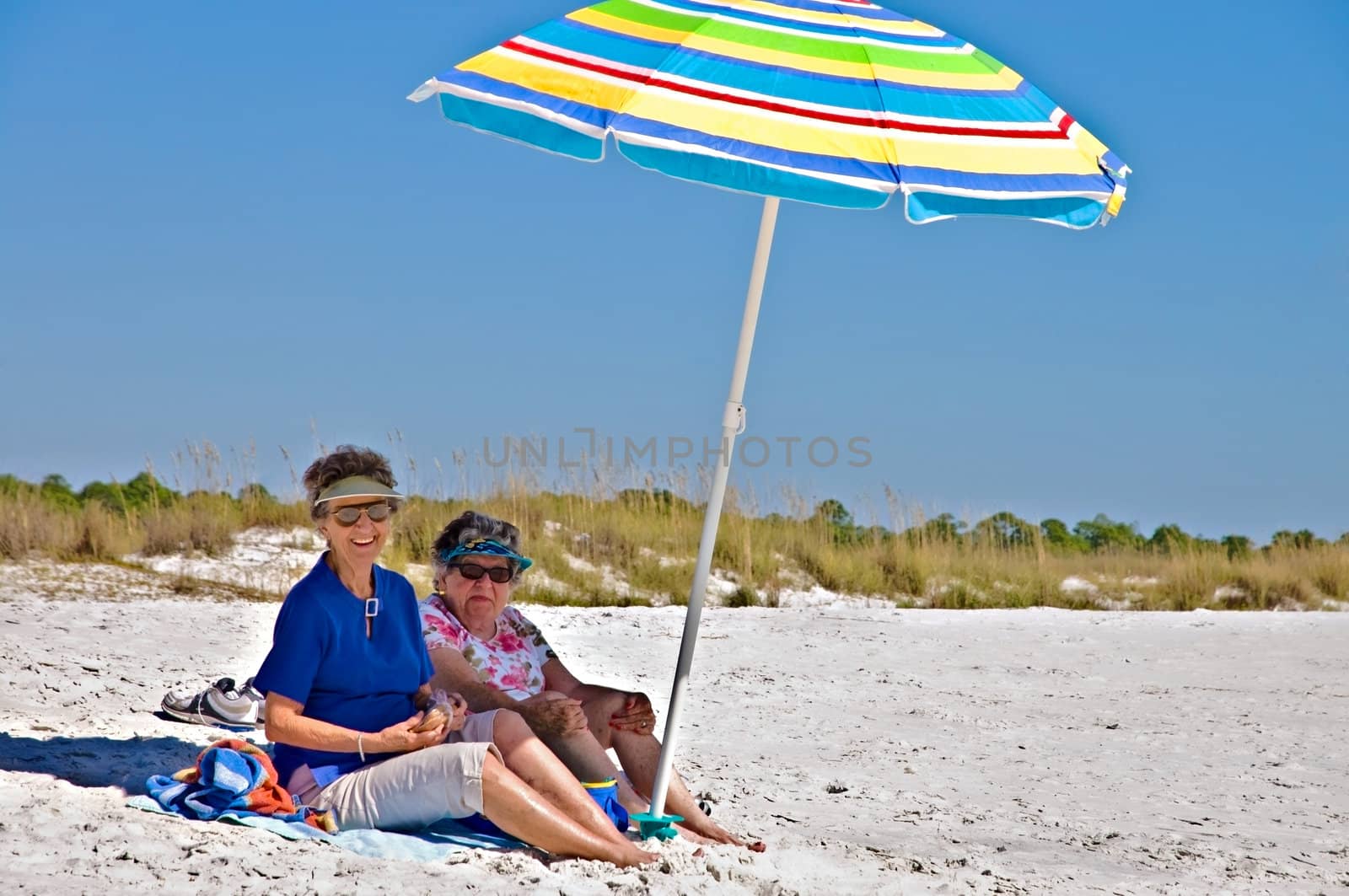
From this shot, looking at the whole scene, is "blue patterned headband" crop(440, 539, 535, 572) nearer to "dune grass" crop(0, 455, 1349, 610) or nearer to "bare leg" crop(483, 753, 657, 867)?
"bare leg" crop(483, 753, 657, 867)

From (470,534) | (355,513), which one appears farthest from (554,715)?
(355,513)

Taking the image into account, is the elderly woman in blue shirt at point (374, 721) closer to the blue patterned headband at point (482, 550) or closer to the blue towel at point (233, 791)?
the blue towel at point (233, 791)

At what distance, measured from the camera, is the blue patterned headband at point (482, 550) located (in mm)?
4723

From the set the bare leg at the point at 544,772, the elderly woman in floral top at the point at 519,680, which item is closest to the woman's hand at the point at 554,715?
the elderly woman in floral top at the point at 519,680

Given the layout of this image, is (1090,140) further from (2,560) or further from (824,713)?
(2,560)

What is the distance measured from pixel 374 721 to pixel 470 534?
75cm

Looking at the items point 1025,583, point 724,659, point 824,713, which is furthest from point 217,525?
point 1025,583

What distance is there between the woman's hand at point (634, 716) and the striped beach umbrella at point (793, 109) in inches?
29.7

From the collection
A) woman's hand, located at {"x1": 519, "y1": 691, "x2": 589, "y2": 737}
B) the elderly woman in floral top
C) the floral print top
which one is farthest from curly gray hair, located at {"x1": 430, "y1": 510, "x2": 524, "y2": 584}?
woman's hand, located at {"x1": 519, "y1": 691, "x2": 589, "y2": 737}

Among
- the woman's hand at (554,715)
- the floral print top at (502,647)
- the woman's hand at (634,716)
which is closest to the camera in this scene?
the woman's hand at (554,715)

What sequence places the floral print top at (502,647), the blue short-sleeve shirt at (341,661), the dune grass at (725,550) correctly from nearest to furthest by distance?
the blue short-sleeve shirt at (341,661) → the floral print top at (502,647) → the dune grass at (725,550)

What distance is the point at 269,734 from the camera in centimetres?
415

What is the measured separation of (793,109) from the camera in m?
3.97

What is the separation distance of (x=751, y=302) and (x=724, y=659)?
4517mm
